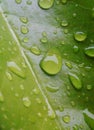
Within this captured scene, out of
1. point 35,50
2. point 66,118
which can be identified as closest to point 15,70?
point 35,50

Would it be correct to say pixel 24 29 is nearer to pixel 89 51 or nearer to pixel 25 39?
pixel 25 39

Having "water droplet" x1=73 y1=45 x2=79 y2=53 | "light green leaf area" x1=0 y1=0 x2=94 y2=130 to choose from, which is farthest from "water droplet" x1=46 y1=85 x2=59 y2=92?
"water droplet" x1=73 y1=45 x2=79 y2=53

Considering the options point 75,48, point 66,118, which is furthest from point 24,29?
point 66,118

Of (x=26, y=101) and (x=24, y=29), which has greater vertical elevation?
(x=24, y=29)

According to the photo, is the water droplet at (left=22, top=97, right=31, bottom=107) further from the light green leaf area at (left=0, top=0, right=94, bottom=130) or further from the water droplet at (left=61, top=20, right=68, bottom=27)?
the water droplet at (left=61, top=20, right=68, bottom=27)

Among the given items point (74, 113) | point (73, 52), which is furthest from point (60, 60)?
point (74, 113)

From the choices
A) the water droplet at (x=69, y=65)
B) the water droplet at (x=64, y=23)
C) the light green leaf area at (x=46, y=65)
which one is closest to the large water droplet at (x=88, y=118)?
the light green leaf area at (x=46, y=65)

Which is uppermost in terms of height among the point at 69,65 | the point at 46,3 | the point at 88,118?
the point at 46,3

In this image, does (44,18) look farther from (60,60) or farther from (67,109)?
(67,109)
